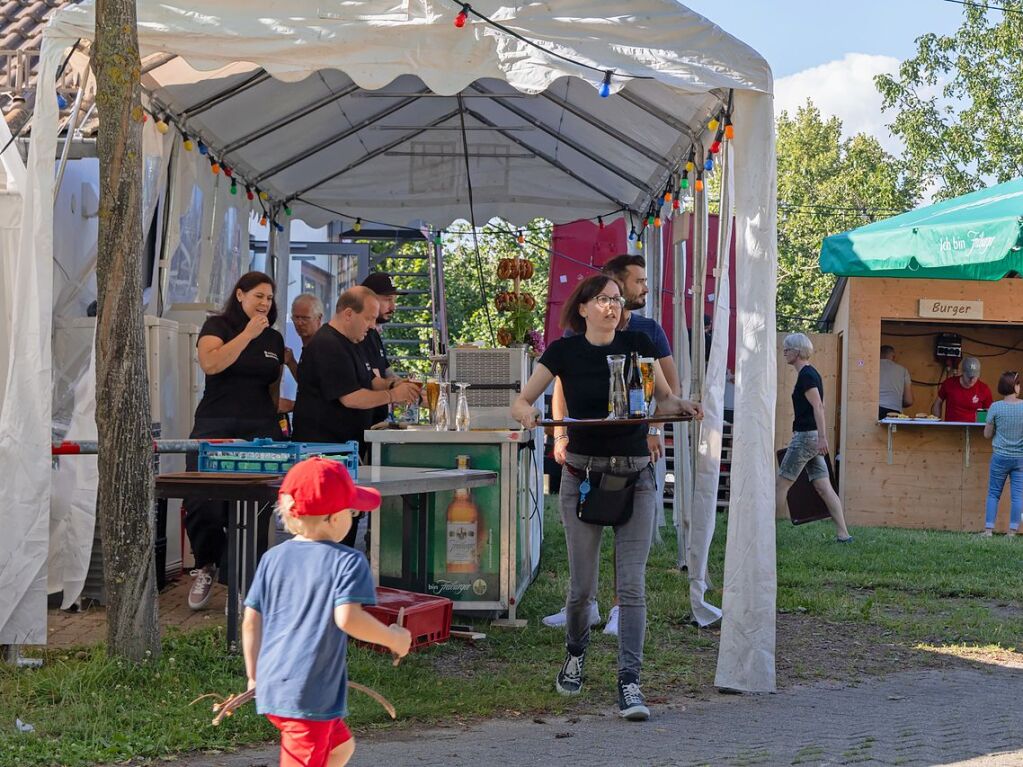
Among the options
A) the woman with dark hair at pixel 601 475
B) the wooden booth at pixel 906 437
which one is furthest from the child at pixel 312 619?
the wooden booth at pixel 906 437

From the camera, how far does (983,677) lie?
6.60m

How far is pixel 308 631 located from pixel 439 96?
7.53 m

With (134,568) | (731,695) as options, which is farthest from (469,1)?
(731,695)

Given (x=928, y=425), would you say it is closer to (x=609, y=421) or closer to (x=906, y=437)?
(x=906, y=437)

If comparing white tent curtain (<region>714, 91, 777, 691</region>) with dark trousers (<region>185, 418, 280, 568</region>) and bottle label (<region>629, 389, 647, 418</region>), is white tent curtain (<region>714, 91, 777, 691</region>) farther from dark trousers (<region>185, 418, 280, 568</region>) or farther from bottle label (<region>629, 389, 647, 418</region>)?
dark trousers (<region>185, 418, 280, 568</region>)

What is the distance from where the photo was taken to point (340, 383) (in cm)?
755

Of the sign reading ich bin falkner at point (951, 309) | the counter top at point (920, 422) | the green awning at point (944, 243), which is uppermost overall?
the green awning at point (944, 243)

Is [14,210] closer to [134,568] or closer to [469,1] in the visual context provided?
[134,568]

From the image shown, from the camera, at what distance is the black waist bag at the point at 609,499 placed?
557 centimetres

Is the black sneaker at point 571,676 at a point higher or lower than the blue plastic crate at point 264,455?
lower

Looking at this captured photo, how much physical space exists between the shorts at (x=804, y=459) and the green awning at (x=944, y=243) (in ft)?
7.57

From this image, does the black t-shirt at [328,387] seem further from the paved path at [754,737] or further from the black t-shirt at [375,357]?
the paved path at [754,737]

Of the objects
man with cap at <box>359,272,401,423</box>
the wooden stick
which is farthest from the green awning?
the wooden stick

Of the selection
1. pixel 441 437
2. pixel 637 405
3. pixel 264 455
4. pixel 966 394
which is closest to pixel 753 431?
pixel 637 405
